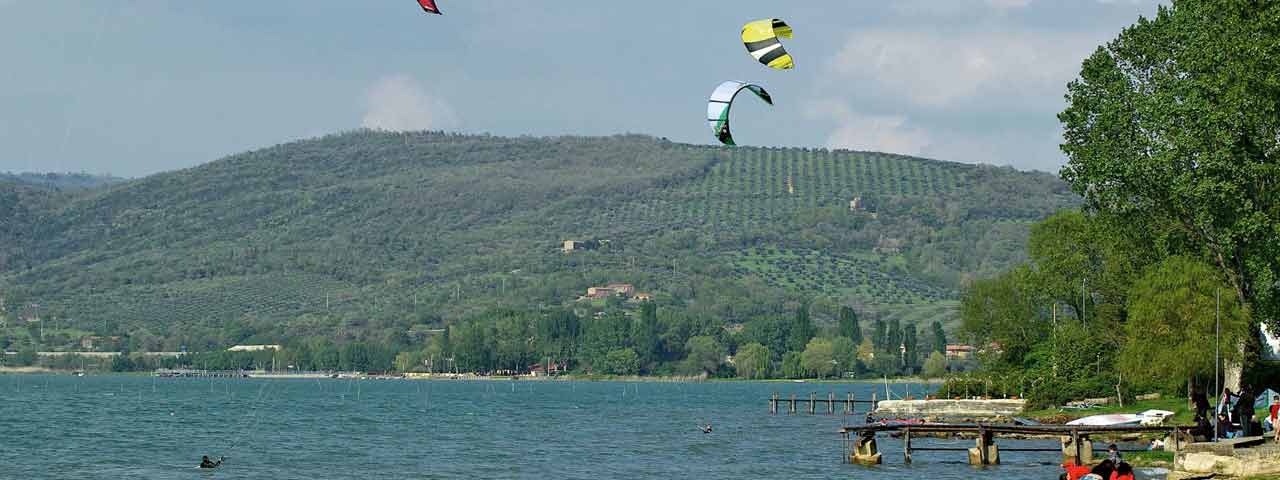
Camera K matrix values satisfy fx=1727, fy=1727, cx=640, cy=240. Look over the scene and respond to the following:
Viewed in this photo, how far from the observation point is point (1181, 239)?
71.4 metres

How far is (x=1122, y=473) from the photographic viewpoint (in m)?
47.0

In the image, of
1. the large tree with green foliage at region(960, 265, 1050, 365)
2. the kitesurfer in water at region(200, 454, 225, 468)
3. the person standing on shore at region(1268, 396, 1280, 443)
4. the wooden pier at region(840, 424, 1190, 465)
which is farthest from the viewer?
the large tree with green foliage at region(960, 265, 1050, 365)

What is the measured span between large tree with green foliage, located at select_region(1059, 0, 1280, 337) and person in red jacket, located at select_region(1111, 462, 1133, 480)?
22.3m

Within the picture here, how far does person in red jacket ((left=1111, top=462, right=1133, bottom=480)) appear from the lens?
46.8m

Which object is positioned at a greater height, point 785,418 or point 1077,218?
point 1077,218

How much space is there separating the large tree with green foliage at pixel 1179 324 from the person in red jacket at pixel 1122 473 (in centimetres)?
2358

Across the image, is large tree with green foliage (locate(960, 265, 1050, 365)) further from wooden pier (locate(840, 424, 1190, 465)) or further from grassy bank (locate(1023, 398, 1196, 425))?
wooden pier (locate(840, 424, 1190, 465))

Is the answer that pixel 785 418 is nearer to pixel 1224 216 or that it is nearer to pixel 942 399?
pixel 942 399

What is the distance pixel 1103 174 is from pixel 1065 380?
27.4 meters

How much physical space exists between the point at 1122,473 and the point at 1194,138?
23487mm

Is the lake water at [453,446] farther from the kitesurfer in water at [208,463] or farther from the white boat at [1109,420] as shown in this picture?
the white boat at [1109,420]

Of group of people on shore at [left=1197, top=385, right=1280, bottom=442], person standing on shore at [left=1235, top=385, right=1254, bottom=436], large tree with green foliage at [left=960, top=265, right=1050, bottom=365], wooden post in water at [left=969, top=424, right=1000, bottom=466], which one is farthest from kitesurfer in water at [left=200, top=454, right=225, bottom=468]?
large tree with green foliage at [left=960, top=265, right=1050, bottom=365]

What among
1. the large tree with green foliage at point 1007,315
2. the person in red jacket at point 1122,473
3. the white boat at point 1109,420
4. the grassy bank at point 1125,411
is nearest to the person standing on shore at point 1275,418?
the person in red jacket at point 1122,473

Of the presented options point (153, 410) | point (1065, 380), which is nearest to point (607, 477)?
point (1065, 380)
